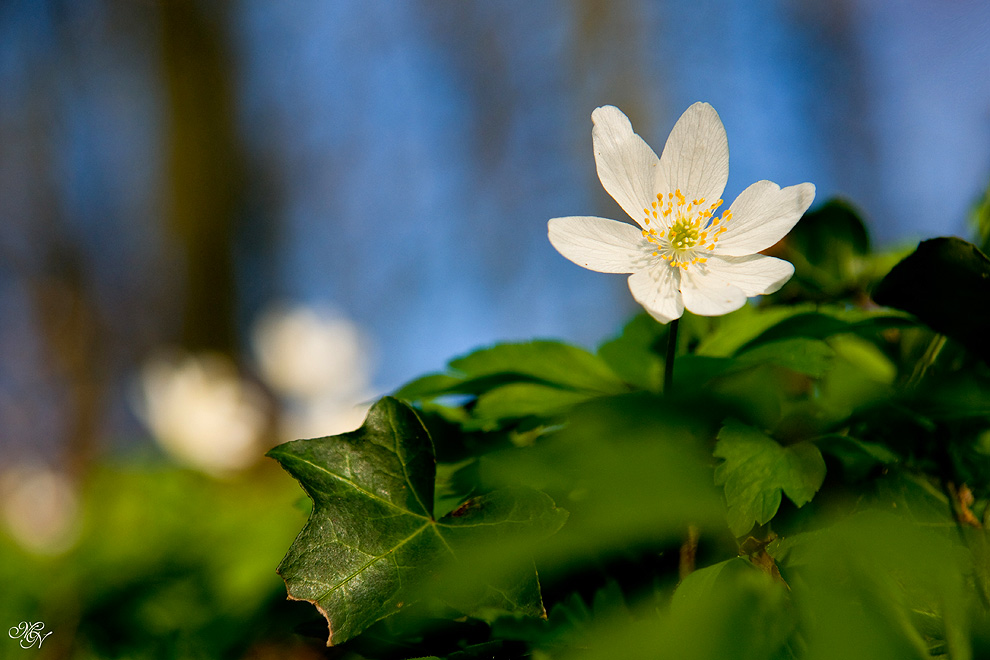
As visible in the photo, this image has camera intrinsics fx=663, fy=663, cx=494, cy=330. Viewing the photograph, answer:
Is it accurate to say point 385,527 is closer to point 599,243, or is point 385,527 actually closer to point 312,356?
point 599,243

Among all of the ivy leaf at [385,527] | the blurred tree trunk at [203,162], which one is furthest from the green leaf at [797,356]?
the blurred tree trunk at [203,162]

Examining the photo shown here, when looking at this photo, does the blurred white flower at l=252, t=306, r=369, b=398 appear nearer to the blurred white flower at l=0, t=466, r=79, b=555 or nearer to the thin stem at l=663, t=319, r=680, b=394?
the blurred white flower at l=0, t=466, r=79, b=555

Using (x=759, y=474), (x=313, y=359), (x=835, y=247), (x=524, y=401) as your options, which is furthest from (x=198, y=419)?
(x=759, y=474)

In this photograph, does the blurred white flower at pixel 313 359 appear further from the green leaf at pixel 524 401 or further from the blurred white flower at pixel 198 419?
the green leaf at pixel 524 401

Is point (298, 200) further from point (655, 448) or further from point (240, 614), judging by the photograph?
point (655, 448)

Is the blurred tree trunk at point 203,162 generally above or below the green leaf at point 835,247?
above
